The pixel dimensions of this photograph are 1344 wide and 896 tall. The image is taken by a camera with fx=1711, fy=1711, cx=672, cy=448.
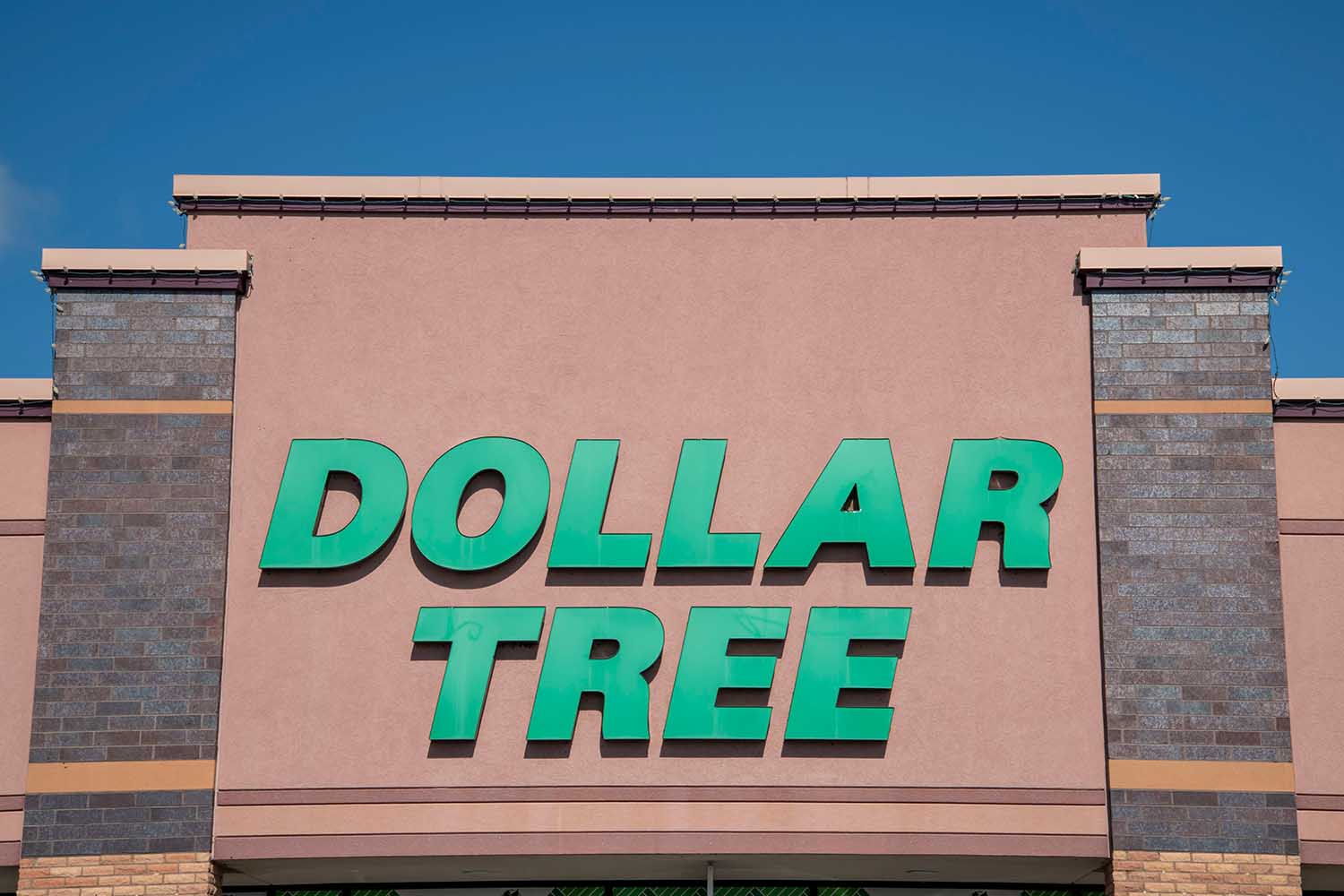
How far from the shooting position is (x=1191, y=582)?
2241 centimetres

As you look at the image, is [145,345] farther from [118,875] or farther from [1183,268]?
[1183,268]

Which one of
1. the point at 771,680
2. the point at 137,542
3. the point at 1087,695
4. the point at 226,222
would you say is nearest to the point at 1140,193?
the point at 1087,695

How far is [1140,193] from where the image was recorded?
936 inches

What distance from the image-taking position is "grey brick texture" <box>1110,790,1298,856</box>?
21656mm

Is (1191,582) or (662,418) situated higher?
(662,418)

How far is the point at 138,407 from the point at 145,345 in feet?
2.83

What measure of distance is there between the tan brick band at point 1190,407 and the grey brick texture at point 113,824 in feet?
42.8

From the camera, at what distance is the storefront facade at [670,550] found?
72.3ft

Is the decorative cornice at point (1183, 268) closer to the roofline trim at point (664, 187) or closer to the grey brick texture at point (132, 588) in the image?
the roofline trim at point (664, 187)

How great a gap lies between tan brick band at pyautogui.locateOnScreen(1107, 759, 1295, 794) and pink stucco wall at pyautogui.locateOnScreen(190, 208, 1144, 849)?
0.37m

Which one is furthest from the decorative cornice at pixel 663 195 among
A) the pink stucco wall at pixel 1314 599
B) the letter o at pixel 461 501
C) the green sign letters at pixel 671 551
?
the pink stucco wall at pixel 1314 599

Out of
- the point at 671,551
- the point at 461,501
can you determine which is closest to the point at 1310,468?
the point at 671,551

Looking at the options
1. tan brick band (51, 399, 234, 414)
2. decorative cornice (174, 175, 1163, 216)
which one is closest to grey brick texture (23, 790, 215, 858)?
tan brick band (51, 399, 234, 414)

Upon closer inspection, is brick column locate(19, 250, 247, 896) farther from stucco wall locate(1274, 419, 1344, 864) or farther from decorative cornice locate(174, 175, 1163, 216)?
stucco wall locate(1274, 419, 1344, 864)
